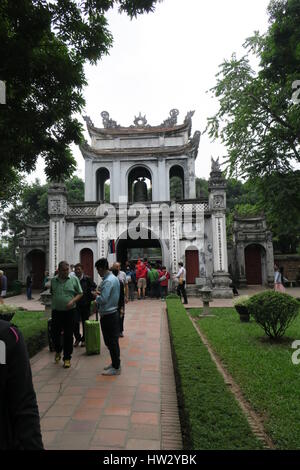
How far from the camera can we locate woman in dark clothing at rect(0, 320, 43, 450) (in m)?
1.48

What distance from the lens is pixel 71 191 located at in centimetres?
3694

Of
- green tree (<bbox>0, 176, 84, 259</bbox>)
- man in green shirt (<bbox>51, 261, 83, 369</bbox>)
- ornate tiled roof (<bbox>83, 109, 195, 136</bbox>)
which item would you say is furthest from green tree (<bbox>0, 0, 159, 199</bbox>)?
green tree (<bbox>0, 176, 84, 259</bbox>)

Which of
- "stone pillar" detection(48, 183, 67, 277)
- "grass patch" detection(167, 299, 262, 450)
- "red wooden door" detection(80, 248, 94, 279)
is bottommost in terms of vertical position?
"grass patch" detection(167, 299, 262, 450)

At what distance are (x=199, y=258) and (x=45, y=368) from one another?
1332 centimetres

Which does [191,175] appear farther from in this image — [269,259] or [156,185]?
[269,259]

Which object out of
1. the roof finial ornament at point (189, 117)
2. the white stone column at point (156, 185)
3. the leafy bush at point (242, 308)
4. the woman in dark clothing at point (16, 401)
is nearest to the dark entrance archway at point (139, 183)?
the white stone column at point (156, 185)

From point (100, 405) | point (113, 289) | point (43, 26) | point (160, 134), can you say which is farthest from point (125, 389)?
point (160, 134)

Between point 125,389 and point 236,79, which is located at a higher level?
point 236,79

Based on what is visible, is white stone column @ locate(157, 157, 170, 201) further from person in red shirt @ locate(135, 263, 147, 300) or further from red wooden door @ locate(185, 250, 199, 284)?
person in red shirt @ locate(135, 263, 147, 300)

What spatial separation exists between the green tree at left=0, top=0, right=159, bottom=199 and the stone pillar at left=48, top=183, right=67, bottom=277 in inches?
456

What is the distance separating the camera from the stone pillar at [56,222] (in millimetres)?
17906

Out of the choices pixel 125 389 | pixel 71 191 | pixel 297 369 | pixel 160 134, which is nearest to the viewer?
pixel 125 389

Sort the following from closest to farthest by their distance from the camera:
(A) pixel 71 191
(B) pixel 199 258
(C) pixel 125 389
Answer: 1. (C) pixel 125 389
2. (B) pixel 199 258
3. (A) pixel 71 191

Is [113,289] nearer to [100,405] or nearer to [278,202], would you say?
[100,405]
